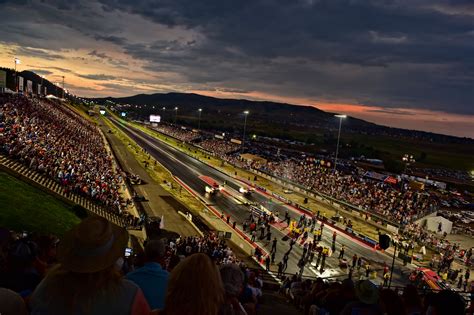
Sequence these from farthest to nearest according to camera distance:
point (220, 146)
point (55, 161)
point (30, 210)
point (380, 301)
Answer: point (220, 146) → point (55, 161) → point (30, 210) → point (380, 301)

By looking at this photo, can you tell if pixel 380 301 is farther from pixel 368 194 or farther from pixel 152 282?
pixel 368 194

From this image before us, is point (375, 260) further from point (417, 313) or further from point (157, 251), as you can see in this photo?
point (157, 251)

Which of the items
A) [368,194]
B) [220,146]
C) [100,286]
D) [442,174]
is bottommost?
[442,174]

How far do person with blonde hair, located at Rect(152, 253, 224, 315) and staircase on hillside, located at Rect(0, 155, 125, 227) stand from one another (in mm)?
22573

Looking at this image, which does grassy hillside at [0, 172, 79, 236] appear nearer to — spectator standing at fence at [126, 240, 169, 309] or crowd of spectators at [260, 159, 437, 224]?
spectator standing at fence at [126, 240, 169, 309]

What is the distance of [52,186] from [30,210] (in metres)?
5.84

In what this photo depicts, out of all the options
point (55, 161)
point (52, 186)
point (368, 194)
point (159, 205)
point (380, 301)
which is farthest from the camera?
point (368, 194)

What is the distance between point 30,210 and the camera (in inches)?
738

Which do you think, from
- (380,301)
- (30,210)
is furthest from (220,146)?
(380,301)

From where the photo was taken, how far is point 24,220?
17.2 m

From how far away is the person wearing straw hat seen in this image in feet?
8.06

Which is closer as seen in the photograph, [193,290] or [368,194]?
[193,290]

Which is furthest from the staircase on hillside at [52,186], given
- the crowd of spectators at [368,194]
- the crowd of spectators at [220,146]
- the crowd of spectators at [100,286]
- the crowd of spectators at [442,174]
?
the crowd of spectators at [442,174]

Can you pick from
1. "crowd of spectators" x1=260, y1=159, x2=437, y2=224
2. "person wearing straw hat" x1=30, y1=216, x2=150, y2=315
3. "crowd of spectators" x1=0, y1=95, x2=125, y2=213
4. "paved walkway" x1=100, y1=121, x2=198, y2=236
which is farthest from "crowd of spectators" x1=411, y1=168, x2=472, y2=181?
"person wearing straw hat" x1=30, y1=216, x2=150, y2=315
